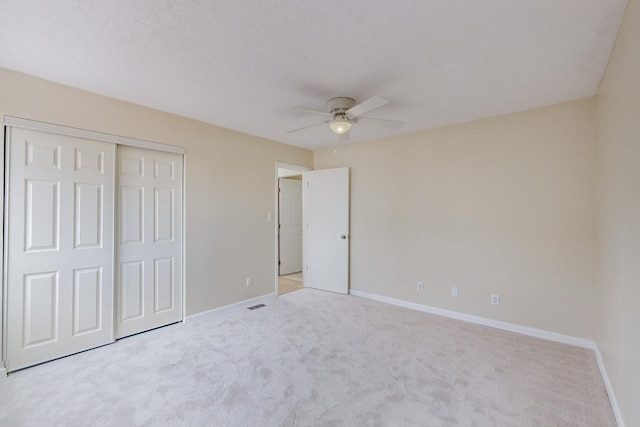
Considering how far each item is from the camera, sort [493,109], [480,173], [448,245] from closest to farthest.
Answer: [493,109] → [480,173] → [448,245]

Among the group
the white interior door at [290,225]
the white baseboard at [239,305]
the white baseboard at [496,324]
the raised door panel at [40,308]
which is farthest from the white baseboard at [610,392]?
the white interior door at [290,225]

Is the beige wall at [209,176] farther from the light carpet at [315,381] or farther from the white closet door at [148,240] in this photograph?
the light carpet at [315,381]

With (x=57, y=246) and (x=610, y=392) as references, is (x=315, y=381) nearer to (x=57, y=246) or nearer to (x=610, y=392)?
(x=610, y=392)

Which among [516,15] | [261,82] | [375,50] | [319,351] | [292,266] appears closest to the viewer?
[516,15]

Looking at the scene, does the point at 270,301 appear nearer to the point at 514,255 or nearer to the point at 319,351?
the point at 319,351

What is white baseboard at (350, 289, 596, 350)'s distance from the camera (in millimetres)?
2744

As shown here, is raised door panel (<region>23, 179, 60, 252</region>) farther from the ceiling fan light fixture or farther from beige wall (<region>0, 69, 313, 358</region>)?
the ceiling fan light fixture

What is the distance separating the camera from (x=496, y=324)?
3168 mm

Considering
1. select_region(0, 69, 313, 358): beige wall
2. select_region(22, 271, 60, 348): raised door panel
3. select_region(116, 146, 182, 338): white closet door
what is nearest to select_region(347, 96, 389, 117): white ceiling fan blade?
select_region(0, 69, 313, 358): beige wall

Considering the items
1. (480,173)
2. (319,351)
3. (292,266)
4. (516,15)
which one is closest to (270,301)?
(319,351)

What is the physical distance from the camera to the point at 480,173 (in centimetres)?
329

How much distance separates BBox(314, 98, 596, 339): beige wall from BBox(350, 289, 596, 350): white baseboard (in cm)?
5

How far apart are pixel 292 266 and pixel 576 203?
15.9 ft

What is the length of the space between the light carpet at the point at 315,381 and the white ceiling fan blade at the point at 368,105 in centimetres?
214
